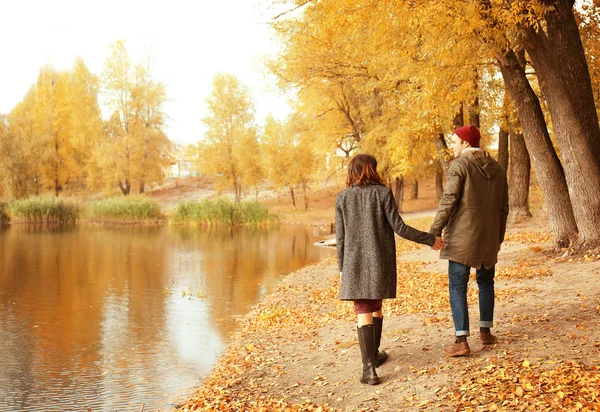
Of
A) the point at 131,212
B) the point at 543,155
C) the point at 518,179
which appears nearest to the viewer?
the point at 543,155

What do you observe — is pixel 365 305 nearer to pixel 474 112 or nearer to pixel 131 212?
pixel 474 112

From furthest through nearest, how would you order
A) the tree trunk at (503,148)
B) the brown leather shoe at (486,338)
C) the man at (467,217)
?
the tree trunk at (503,148), the brown leather shoe at (486,338), the man at (467,217)

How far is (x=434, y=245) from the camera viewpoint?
5223mm

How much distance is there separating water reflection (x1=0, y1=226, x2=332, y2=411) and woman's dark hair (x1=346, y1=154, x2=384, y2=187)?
3.09 meters

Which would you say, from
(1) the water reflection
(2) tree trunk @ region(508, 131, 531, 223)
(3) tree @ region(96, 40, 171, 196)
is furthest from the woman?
(3) tree @ region(96, 40, 171, 196)

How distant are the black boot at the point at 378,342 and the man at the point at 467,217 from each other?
0.64 m

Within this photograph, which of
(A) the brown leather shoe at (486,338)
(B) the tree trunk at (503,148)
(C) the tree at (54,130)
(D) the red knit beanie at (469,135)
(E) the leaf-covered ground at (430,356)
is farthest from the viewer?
(C) the tree at (54,130)

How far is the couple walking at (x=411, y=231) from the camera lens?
17.0 ft

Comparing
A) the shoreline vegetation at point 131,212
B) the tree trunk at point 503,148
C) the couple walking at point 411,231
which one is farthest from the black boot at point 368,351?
the shoreline vegetation at point 131,212

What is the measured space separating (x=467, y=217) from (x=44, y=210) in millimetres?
32201

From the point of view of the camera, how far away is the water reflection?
288 inches

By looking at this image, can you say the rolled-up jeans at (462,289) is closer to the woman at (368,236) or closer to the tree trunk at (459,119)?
the woman at (368,236)

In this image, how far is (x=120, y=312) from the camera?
11.7 metres

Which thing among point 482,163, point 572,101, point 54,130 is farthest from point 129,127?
point 482,163
